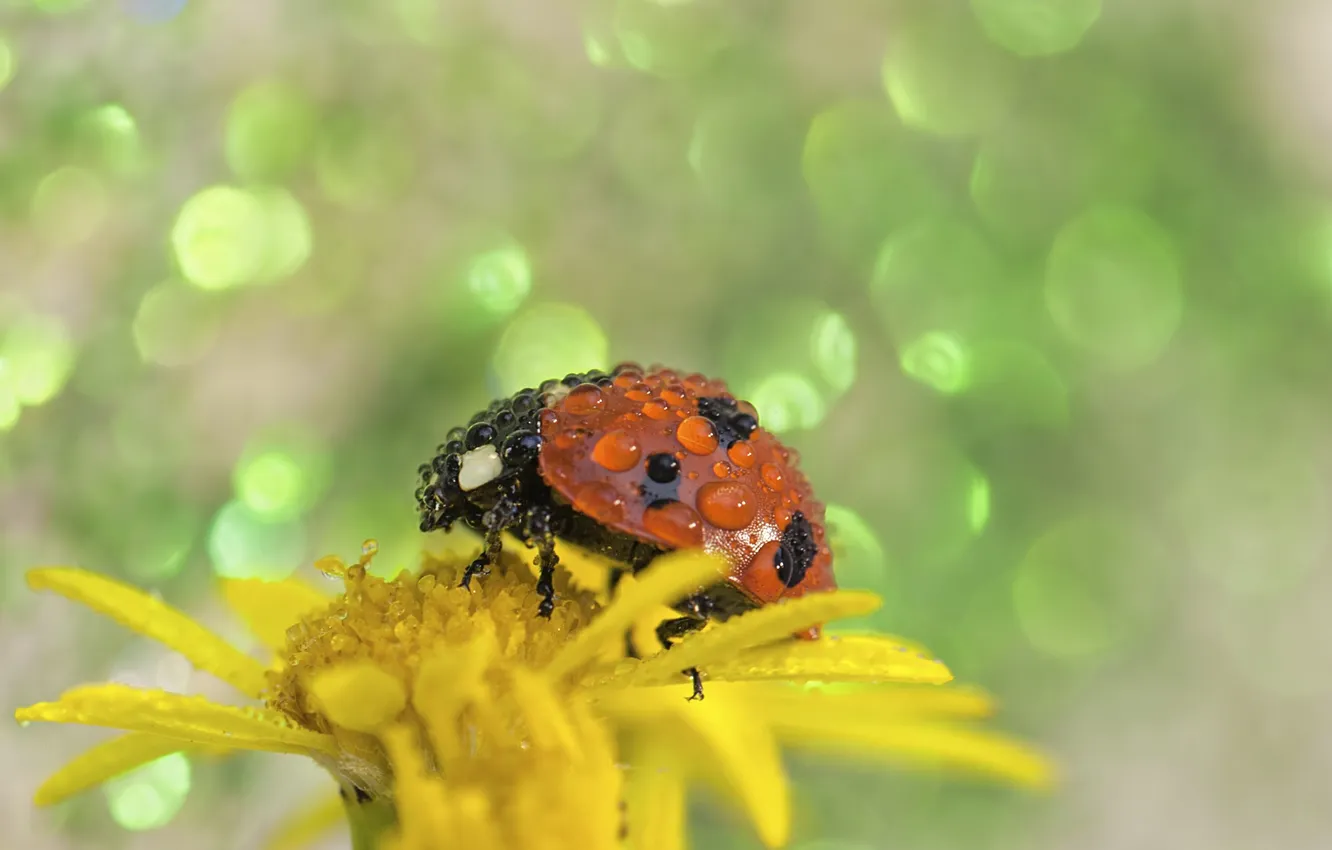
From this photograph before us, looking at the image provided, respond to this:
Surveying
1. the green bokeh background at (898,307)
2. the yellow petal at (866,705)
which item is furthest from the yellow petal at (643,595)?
the green bokeh background at (898,307)

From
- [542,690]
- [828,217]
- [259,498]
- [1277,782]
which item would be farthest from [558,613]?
[1277,782]

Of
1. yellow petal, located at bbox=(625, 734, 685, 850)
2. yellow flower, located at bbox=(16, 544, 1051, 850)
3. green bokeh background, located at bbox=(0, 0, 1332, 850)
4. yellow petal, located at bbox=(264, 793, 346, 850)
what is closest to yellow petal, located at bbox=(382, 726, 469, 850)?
yellow flower, located at bbox=(16, 544, 1051, 850)

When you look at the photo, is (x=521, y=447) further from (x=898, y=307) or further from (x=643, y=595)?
(x=898, y=307)

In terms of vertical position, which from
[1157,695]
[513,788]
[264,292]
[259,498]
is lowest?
[513,788]

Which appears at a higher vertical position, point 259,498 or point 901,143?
point 901,143

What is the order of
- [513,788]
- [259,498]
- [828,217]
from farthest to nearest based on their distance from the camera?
[828,217] → [259,498] → [513,788]

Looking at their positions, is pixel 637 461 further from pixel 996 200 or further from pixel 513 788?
pixel 996 200

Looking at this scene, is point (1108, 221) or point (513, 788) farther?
point (1108, 221)
